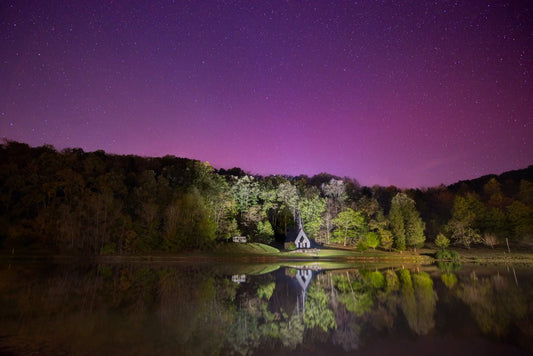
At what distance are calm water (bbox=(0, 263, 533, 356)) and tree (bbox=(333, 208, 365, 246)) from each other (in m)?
40.5

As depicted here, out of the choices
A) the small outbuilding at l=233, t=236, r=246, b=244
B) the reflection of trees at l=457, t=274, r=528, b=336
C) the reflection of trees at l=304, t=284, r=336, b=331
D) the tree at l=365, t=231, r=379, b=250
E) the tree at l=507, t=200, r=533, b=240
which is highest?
the tree at l=507, t=200, r=533, b=240

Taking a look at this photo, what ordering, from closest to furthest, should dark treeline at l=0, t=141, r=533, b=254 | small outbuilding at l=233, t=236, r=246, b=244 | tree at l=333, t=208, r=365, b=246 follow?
dark treeline at l=0, t=141, r=533, b=254
small outbuilding at l=233, t=236, r=246, b=244
tree at l=333, t=208, r=365, b=246

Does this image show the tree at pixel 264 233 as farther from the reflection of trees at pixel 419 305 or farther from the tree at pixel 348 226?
the reflection of trees at pixel 419 305

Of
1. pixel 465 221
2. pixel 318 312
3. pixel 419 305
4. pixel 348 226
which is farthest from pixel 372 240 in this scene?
pixel 318 312

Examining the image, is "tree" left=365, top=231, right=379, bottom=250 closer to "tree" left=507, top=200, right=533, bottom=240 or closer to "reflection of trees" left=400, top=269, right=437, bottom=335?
"tree" left=507, top=200, right=533, bottom=240

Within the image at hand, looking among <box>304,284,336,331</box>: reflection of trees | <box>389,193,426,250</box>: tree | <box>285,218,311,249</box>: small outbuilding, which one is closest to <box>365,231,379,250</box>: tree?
<box>389,193,426,250</box>: tree

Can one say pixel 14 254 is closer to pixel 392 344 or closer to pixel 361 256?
pixel 361 256

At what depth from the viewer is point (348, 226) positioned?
196 feet

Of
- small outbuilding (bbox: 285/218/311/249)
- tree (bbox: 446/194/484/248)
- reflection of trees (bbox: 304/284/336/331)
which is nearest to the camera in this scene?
reflection of trees (bbox: 304/284/336/331)

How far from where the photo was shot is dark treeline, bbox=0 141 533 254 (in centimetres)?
4697

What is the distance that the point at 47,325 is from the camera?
10.4 metres

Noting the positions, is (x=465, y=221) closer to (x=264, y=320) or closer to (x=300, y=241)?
(x=300, y=241)

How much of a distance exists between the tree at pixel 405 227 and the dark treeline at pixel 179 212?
0.17 metres

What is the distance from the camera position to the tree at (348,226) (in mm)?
59031
